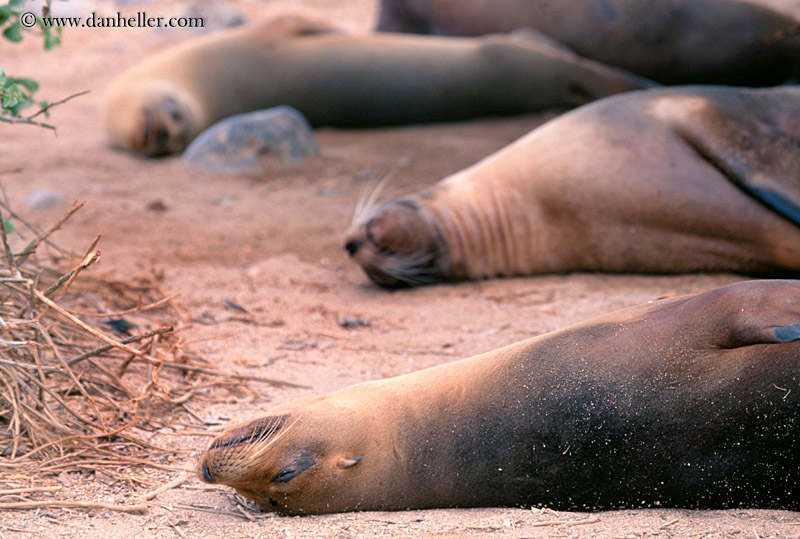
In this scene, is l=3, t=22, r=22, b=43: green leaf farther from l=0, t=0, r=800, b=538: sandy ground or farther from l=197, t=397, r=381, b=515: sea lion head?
l=197, t=397, r=381, b=515: sea lion head

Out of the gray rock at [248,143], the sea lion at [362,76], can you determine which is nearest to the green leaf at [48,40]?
the gray rock at [248,143]

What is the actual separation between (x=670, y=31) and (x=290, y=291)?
354cm

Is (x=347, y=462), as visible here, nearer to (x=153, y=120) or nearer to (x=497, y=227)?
(x=497, y=227)

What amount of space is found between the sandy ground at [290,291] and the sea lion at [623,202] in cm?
12

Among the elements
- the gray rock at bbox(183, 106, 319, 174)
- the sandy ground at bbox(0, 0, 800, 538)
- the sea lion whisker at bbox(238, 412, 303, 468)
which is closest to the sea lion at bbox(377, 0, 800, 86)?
the sandy ground at bbox(0, 0, 800, 538)

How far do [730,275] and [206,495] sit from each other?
2410 millimetres

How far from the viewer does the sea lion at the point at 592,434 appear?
6.39 ft

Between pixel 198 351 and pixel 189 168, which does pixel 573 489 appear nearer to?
pixel 198 351

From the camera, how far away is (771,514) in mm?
1962

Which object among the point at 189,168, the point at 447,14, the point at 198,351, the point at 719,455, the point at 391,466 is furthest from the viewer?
the point at 447,14

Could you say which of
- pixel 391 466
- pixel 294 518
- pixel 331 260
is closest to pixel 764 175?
pixel 331 260

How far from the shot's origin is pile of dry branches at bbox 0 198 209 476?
220 centimetres

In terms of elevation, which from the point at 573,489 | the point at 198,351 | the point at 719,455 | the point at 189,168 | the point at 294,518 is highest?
the point at 719,455

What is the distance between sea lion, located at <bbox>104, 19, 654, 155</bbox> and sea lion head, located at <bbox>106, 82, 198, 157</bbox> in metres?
0.10
